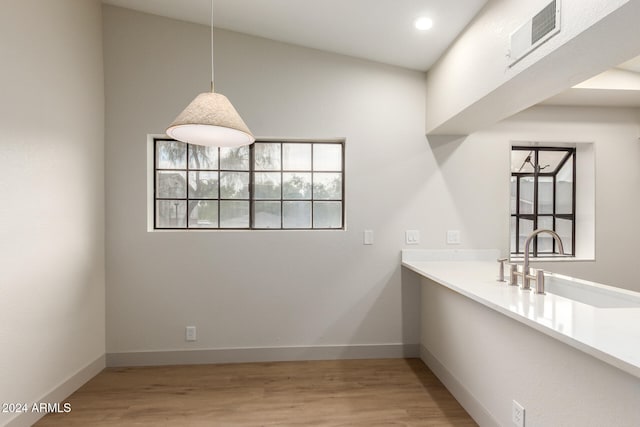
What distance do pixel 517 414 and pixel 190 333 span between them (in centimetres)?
247

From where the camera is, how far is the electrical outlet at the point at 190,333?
291cm

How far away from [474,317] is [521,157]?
1.62m

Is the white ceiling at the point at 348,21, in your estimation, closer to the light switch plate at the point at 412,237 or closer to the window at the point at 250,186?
the window at the point at 250,186

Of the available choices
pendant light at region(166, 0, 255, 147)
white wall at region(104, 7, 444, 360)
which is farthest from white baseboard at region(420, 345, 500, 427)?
pendant light at region(166, 0, 255, 147)

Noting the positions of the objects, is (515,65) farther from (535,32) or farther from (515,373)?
(515,373)

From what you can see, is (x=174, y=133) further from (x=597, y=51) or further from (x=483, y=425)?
(x=483, y=425)

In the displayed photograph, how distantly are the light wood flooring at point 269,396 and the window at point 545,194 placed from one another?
1.50 metres

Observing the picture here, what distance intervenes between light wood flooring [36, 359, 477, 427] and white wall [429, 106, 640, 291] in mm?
1370

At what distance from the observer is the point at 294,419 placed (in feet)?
6.96

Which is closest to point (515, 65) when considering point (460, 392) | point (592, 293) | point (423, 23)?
point (423, 23)

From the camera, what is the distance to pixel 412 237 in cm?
303

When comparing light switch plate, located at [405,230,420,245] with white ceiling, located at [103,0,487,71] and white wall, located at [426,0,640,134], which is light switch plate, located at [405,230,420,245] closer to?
white wall, located at [426,0,640,134]

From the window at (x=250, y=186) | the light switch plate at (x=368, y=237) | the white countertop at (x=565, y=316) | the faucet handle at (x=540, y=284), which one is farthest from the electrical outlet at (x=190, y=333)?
the faucet handle at (x=540, y=284)

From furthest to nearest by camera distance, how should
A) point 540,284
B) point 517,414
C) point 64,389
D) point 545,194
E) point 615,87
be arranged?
point 545,194 < point 615,87 < point 64,389 < point 540,284 < point 517,414
